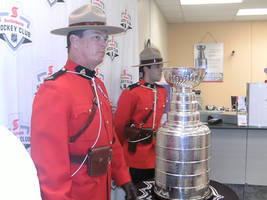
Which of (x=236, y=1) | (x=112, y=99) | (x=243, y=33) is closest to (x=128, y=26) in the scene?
(x=112, y=99)

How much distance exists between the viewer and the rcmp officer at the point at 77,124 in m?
1.02

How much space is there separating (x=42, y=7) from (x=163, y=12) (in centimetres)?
442

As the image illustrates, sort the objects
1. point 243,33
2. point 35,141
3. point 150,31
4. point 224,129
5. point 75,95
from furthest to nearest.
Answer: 1. point 243,33
2. point 150,31
3. point 224,129
4. point 75,95
5. point 35,141

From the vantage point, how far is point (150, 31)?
3.98m

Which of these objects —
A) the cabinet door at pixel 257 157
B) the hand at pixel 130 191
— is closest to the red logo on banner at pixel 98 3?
the hand at pixel 130 191

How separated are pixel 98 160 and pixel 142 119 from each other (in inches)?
35.0

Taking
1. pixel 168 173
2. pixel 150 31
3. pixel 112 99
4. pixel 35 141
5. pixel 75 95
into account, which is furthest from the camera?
pixel 150 31

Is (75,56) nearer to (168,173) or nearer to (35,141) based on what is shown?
(35,141)

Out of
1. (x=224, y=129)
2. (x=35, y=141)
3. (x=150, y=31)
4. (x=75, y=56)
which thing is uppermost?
(x=150, y=31)

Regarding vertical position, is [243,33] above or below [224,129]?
above

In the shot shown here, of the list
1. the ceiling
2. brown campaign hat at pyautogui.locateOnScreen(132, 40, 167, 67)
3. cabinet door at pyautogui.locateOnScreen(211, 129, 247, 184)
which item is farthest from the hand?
the ceiling

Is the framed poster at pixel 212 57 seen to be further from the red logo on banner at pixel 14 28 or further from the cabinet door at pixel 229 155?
the red logo on banner at pixel 14 28

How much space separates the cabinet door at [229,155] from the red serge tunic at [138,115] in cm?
Result: 127

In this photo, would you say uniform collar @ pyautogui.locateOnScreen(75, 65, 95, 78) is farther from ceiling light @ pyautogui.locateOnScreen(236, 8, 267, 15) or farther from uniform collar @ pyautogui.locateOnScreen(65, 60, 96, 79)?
ceiling light @ pyautogui.locateOnScreen(236, 8, 267, 15)
